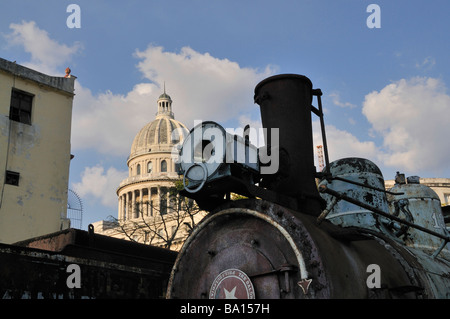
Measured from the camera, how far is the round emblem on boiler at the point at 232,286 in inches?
167

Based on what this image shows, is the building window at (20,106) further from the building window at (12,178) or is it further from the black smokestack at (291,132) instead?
the black smokestack at (291,132)

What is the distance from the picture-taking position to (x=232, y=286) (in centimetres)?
438

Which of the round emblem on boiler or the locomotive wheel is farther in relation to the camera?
the round emblem on boiler

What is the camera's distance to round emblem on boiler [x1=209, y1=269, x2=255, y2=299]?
4.25m

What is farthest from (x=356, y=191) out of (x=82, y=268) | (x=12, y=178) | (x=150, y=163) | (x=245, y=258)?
(x=150, y=163)

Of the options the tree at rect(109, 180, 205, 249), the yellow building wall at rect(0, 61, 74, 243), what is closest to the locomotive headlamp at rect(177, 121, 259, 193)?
the tree at rect(109, 180, 205, 249)

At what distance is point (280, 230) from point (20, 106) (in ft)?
63.3

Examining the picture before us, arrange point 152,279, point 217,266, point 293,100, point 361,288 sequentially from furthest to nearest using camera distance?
point 152,279 → point 293,100 → point 217,266 → point 361,288

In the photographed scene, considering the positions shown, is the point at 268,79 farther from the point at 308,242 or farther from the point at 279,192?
the point at 308,242

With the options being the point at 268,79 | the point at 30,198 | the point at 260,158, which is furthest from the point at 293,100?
the point at 30,198

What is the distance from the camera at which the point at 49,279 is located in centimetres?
644

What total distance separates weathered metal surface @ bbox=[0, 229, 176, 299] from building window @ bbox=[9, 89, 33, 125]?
1404cm

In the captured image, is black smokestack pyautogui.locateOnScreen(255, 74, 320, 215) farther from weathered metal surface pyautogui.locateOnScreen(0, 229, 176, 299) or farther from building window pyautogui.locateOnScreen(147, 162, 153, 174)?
building window pyautogui.locateOnScreen(147, 162, 153, 174)
